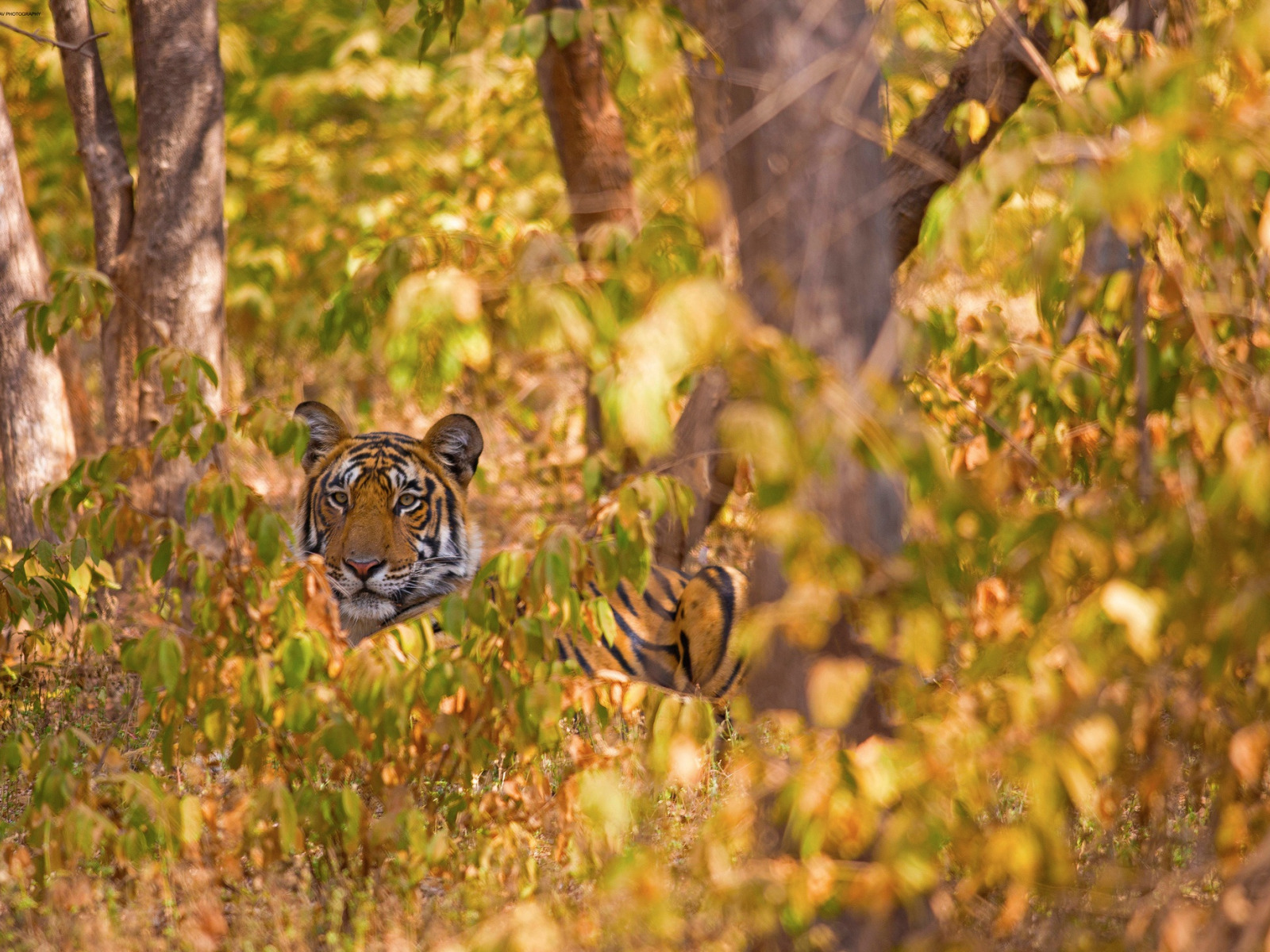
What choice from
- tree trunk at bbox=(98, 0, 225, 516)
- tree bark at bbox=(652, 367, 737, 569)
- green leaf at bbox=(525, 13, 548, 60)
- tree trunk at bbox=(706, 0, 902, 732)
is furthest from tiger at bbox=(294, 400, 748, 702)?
tree trunk at bbox=(706, 0, 902, 732)

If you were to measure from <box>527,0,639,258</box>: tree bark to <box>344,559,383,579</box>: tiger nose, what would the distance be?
199cm

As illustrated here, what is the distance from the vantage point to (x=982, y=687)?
2.99 meters

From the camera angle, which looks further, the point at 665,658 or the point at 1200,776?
the point at 665,658

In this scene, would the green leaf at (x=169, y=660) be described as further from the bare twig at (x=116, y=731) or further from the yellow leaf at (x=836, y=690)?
the yellow leaf at (x=836, y=690)

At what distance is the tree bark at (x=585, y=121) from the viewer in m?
6.14

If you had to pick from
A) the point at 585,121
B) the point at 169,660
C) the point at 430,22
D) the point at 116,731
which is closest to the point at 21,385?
the point at 116,731

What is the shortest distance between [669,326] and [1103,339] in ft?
7.06

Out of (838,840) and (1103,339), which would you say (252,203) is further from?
(838,840)

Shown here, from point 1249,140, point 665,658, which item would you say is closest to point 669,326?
point 1249,140

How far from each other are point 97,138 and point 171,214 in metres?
0.63

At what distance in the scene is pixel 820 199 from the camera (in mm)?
2797

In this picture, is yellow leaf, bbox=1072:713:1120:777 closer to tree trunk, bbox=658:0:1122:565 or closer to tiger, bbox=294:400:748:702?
tree trunk, bbox=658:0:1122:565

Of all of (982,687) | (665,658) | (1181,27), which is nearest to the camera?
(982,687)

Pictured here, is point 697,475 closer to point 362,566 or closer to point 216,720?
point 362,566
